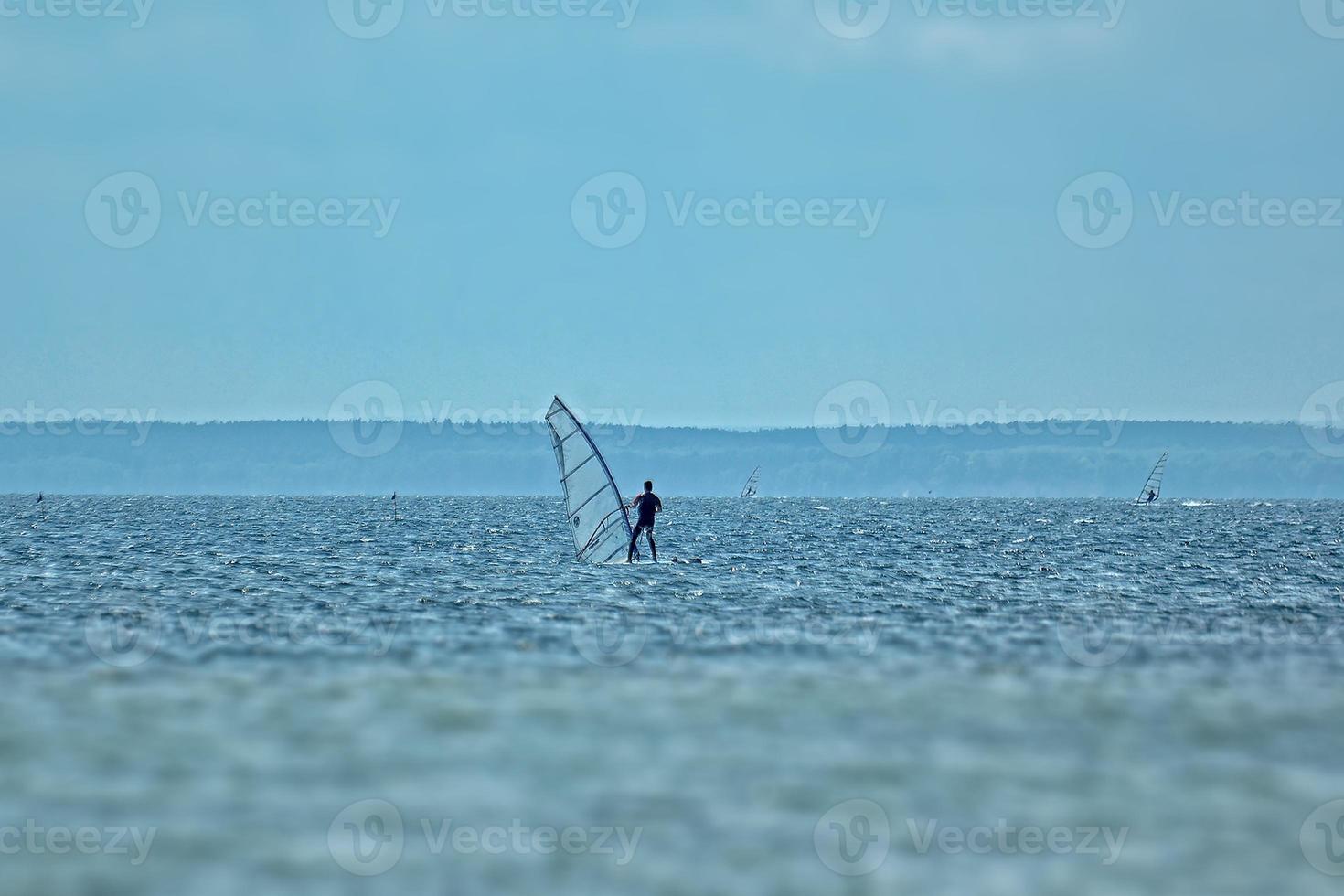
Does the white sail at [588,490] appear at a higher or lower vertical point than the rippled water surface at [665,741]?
higher

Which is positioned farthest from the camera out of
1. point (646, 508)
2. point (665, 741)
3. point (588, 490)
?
point (588, 490)

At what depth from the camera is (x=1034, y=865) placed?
37.5 ft

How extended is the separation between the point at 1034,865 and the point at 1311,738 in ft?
20.9

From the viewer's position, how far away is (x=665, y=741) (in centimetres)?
1577

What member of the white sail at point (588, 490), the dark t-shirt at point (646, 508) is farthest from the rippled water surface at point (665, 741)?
the white sail at point (588, 490)

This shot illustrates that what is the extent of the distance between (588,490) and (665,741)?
82.2 ft

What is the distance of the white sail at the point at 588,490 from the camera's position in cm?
4009

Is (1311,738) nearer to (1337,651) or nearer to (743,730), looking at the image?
(743,730)

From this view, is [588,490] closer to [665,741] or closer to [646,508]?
[646,508]

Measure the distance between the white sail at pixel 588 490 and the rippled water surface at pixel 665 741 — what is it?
7.29 metres

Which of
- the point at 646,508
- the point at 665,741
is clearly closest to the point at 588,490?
the point at 646,508

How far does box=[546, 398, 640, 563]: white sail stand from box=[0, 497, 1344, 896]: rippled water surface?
7.29m

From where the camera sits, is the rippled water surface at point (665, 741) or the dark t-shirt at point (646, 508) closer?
the rippled water surface at point (665, 741)

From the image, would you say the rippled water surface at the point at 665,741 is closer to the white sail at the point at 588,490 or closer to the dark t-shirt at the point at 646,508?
the dark t-shirt at the point at 646,508
